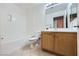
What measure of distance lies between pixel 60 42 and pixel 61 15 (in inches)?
19.9

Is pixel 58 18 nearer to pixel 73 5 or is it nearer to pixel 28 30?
pixel 73 5

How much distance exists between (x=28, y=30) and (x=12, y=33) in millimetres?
298

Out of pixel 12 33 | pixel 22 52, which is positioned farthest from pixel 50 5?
pixel 22 52

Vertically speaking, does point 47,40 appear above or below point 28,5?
below

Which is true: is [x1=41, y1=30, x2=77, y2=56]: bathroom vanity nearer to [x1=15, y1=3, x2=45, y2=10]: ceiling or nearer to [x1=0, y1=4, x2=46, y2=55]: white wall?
[x1=0, y1=4, x2=46, y2=55]: white wall

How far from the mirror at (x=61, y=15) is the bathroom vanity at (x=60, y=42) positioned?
0.44ft

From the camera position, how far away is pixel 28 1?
1.97 m

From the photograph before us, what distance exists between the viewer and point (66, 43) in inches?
78.6

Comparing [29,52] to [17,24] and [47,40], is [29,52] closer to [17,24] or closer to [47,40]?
[47,40]

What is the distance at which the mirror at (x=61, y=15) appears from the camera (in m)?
1.99

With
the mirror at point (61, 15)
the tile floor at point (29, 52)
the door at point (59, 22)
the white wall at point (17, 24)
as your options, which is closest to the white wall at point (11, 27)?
the white wall at point (17, 24)

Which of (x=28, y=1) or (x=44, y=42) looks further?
(x=44, y=42)

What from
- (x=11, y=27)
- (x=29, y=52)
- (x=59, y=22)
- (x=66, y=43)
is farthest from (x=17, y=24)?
(x=66, y=43)

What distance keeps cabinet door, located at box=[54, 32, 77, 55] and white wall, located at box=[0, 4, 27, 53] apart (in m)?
0.65
